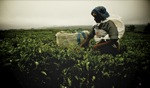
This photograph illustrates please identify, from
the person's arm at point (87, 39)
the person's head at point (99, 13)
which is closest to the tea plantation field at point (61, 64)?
the person's arm at point (87, 39)

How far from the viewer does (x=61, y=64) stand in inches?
116

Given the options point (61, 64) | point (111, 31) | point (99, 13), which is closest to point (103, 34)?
point (111, 31)

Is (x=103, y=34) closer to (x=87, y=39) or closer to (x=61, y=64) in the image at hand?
(x=87, y=39)

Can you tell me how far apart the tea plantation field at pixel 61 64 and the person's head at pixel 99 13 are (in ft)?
1.03

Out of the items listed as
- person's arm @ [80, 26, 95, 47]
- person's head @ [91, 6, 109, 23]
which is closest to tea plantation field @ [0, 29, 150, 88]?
person's arm @ [80, 26, 95, 47]

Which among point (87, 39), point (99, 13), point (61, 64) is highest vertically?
point (99, 13)

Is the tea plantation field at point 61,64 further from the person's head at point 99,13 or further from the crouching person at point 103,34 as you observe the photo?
the person's head at point 99,13

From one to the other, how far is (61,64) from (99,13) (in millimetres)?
784

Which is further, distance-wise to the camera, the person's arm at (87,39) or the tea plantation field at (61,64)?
the person's arm at (87,39)

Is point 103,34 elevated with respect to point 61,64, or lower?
elevated

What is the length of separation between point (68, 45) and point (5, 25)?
0.83 meters

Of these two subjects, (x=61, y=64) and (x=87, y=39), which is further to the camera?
(x=87, y=39)

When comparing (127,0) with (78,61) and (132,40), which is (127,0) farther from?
(78,61)

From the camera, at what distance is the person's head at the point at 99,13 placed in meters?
2.99
